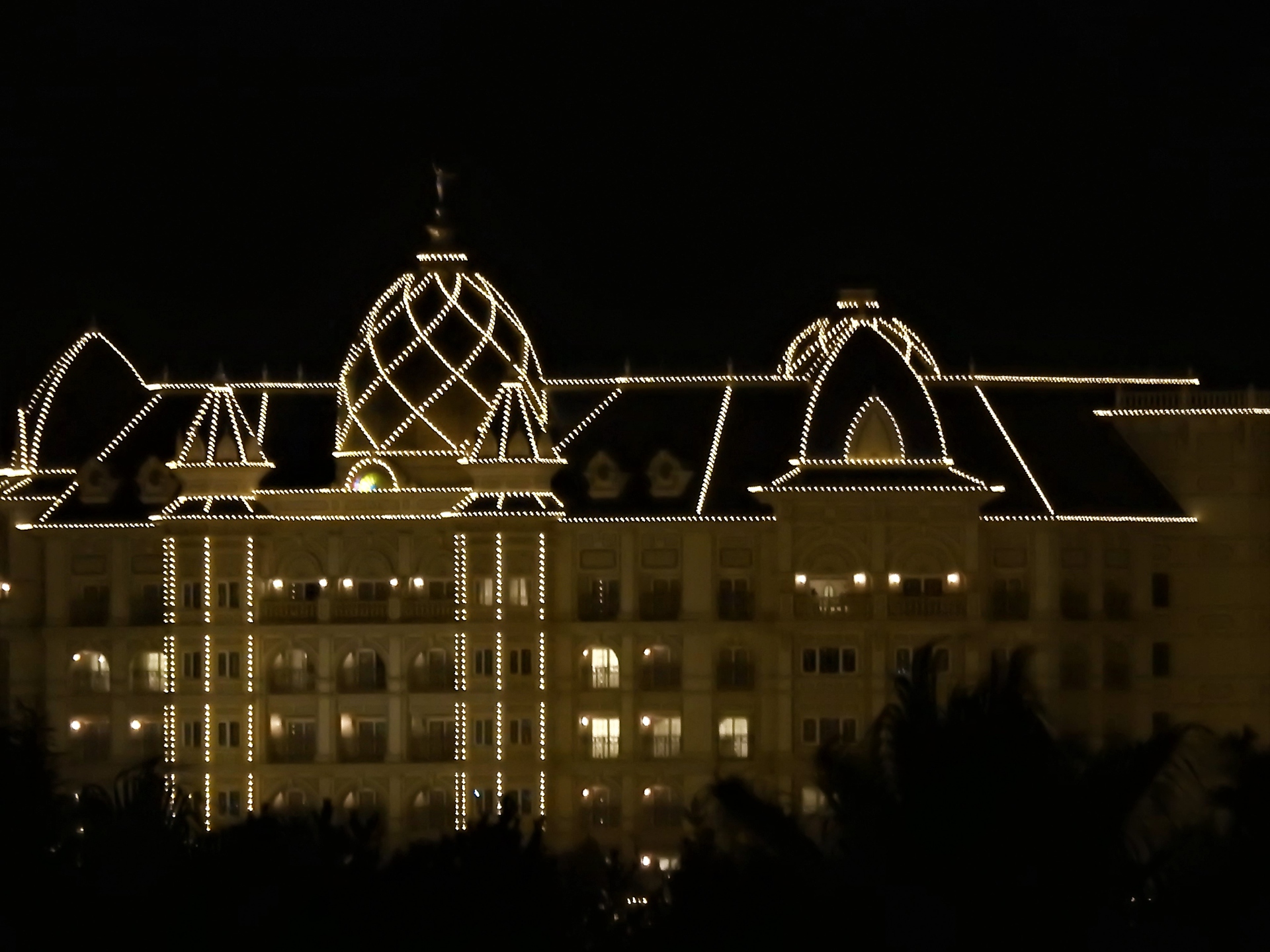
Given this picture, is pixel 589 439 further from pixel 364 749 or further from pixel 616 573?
pixel 364 749

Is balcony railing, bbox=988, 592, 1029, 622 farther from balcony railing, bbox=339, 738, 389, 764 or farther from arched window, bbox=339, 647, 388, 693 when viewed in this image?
balcony railing, bbox=339, 738, 389, 764

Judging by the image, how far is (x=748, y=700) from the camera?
90.1 m

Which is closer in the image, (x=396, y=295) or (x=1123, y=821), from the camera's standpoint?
(x=1123, y=821)

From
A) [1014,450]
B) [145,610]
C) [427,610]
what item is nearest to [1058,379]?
[1014,450]

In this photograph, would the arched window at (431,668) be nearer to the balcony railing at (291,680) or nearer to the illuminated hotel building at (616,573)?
the illuminated hotel building at (616,573)

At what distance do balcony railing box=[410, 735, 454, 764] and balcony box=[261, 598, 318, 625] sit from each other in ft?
13.2

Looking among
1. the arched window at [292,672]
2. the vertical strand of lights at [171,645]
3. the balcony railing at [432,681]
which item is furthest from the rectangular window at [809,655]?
the vertical strand of lights at [171,645]

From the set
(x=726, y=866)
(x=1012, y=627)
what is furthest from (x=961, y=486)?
(x=726, y=866)

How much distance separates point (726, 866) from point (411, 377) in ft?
163

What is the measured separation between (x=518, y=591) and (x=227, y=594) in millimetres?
7336

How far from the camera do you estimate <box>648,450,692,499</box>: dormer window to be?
90.3m

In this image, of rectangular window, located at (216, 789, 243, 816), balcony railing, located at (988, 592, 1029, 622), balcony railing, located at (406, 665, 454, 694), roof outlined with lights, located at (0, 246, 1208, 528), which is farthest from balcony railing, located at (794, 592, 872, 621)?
rectangular window, located at (216, 789, 243, 816)

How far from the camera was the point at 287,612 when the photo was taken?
91.3 meters

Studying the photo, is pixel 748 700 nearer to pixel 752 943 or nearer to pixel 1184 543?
pixel 1184 543
